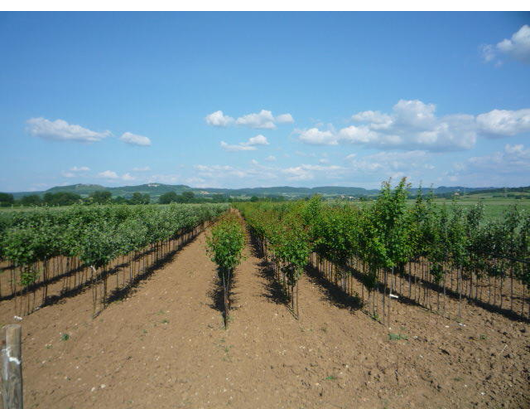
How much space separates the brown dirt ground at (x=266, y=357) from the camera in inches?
235

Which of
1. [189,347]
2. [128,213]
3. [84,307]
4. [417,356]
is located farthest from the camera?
[128,213]

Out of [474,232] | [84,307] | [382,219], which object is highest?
[382,219]

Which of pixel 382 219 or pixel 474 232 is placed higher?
pixel 382 219

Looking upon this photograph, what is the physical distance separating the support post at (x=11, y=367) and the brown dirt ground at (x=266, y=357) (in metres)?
1.94

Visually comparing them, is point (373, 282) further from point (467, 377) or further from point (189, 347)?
point (189, 347)

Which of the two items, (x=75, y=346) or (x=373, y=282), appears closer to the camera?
(x=75, y=346)

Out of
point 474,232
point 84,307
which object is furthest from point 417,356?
point 84,307

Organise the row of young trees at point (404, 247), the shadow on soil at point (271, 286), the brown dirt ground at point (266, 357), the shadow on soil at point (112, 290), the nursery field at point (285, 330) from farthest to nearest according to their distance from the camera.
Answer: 1. the shadow on soil at point (112, 290)
2. the shadow on soil at point (271, 286)
3. the row of young trees at point (404, 247)
4. the nursery field at point (285, 330)
5. the brown dirt ground at point (266, 357)

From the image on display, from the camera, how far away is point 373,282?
10.4 metres

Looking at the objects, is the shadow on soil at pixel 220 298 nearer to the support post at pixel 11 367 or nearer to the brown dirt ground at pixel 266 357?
the brown dirt ground at pixel 266 357

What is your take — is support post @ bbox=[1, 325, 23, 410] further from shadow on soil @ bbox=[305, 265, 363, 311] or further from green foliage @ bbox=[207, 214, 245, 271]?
shadow on soil @ bbox=[305, 265, 363, 311]

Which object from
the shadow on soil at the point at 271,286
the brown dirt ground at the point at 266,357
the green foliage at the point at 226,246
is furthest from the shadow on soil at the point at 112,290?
the shadow on soil at the point at 271,286
